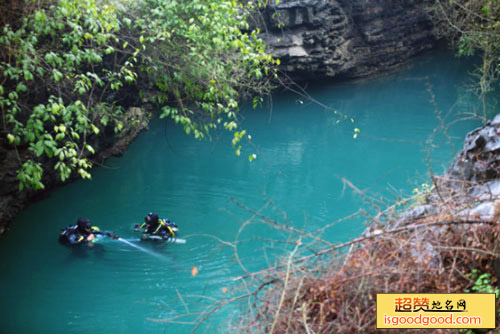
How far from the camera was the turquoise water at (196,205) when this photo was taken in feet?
20.4

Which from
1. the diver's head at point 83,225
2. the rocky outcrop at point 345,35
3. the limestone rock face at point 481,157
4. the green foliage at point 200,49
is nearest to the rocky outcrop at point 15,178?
the diver's head at point 83,225

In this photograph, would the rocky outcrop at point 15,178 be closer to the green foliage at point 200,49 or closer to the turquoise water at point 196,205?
the turquoise water at point 196,205

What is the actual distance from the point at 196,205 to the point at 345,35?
1217 centimetres

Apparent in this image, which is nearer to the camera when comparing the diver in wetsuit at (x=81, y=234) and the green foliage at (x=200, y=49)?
the green foliage at (x=200, y=49)

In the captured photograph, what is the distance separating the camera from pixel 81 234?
764 cm

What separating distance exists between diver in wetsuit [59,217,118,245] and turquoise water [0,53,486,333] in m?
0.20

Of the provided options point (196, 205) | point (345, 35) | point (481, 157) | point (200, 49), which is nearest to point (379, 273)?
point (481, 157)

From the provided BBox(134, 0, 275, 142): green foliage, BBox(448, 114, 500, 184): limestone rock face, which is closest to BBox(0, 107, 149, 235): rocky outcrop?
BBox(134, 0, 275, 142): green foliage

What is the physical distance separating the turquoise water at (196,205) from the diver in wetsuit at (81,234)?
198 mm

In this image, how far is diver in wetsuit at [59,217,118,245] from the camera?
24.7ft

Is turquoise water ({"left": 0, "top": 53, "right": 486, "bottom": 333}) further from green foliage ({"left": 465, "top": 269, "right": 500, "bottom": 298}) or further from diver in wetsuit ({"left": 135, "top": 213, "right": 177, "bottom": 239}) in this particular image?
green foliage ({"left": 465, "top": 269, "right": 500, "bottom": 298})

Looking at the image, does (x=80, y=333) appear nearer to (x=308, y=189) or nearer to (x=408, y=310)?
(x=408, y=310)

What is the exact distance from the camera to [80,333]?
18.8 feet

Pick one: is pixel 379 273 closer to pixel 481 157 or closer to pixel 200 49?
pixel 481 157
